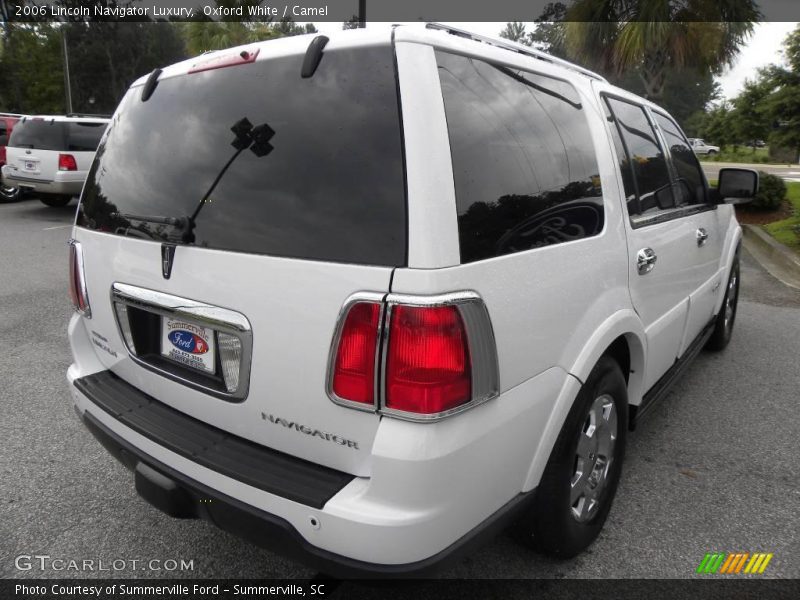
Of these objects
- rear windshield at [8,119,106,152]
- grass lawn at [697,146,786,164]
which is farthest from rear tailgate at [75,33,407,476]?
grass lawn at [697,146,786,164]

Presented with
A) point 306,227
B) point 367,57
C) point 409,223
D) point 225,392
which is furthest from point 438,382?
point 367,57

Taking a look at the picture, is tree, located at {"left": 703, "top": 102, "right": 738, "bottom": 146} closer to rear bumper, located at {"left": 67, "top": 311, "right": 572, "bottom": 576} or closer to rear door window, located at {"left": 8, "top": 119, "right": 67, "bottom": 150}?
rear door window, located at {"left": 8, "top": 119, "right": 67, "bottom": 150}

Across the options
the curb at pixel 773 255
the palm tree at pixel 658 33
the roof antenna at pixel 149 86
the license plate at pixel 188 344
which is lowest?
Answer: the curb at pixel 773 255

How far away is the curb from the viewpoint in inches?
304

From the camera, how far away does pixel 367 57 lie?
5.26 feet

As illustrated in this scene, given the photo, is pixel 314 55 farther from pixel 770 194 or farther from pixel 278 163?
pixel 770 194

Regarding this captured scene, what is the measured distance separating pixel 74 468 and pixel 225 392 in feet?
5.41

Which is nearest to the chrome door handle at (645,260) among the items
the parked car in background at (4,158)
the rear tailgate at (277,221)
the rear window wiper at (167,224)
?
the rear tailgate at (277,221)

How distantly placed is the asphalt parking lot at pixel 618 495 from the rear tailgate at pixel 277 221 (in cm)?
77

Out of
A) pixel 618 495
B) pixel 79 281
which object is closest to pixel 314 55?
pixel 79 281

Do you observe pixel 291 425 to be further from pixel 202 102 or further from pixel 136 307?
pixel 202 102

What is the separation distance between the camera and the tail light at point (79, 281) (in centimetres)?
231

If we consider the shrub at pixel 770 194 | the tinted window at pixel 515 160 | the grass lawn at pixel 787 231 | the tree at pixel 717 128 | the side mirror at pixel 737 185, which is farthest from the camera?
the tree at pixel 717 128

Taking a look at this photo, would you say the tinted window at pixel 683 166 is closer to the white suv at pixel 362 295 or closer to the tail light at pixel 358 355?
the white suv at pixel 362 295
